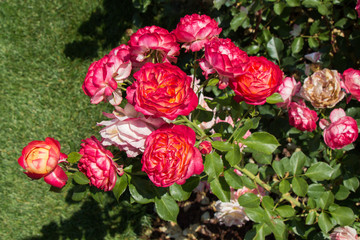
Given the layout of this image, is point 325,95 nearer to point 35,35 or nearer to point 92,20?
point 92,20

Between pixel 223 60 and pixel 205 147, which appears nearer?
pixel 223 60

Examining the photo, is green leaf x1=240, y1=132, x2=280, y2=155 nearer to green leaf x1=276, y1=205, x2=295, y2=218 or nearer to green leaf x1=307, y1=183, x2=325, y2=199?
green leaf x1=276, y1=205, x2=295, y2=218

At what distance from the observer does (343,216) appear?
4.40 feet

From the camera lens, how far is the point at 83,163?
100cm

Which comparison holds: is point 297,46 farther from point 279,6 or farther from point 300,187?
point 300,187

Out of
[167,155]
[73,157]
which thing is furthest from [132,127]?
[73,157]

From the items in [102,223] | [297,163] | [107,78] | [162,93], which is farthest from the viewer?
[102,223]

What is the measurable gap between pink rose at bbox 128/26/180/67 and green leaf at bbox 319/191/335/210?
883 mm

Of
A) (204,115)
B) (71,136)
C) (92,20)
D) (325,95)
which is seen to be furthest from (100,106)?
(325,95)

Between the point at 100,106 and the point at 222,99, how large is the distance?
1.78m

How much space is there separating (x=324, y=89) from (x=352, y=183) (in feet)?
1.89

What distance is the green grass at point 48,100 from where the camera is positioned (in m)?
2.56

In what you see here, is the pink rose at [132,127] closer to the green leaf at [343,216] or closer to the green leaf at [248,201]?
the green leaf at [248,201]

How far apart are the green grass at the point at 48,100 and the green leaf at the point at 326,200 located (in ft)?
4.82
